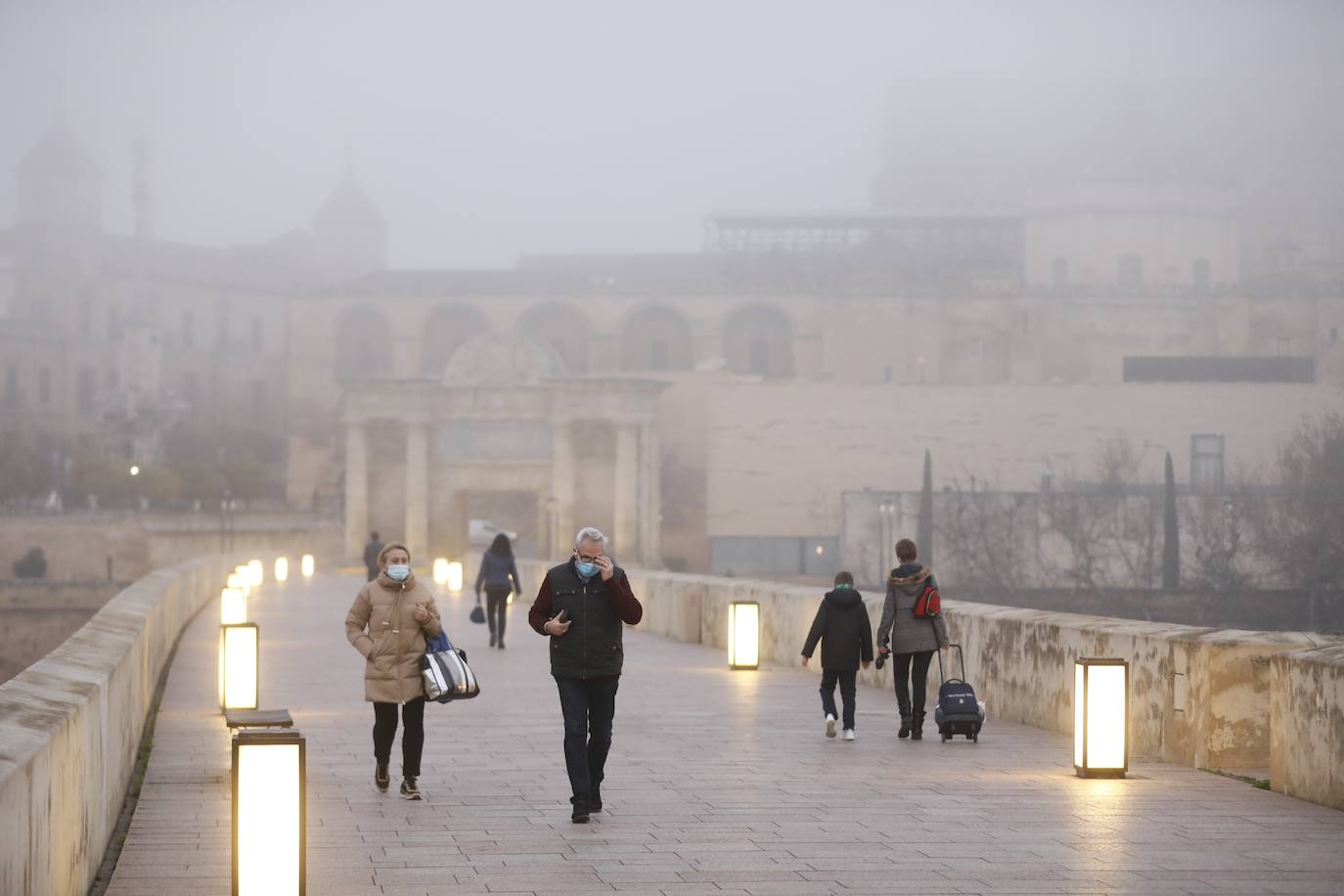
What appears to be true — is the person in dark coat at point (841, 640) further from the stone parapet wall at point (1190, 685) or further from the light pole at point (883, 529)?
the light pole at point (883, 529)

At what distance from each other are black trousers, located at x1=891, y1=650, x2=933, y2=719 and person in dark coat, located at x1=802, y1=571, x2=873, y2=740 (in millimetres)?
245

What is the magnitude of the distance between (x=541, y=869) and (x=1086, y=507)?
68613 mm

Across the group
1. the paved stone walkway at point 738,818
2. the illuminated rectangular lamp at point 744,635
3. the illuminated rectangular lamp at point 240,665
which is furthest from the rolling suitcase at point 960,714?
the illuminated rectangular lamp at point 744,635

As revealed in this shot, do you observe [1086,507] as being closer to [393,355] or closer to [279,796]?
[393,355]

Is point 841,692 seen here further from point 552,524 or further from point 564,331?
point 564,331

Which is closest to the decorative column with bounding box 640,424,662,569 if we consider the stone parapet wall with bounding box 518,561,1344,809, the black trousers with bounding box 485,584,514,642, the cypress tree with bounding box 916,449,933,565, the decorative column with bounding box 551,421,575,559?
the decorative column with bounding box 551,421,575,559

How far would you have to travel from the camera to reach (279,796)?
305 inches

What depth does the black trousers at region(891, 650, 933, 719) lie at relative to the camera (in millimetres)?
14172

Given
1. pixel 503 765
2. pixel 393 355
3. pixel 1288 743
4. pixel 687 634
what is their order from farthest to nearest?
pixel 393 355 → pixel 687 634 → pixel 503 765 → pixel 1288 743

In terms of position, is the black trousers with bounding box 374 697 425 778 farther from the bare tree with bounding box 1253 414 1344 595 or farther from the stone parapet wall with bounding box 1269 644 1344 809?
the bare tree with bounding box 1253 414 1344 595

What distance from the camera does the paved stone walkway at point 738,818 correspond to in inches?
338

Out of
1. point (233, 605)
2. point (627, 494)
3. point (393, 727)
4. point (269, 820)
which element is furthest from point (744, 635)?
point (627, 494)

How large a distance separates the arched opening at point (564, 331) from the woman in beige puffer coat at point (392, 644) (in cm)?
9144

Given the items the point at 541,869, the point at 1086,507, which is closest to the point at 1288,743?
the point at 541,869
